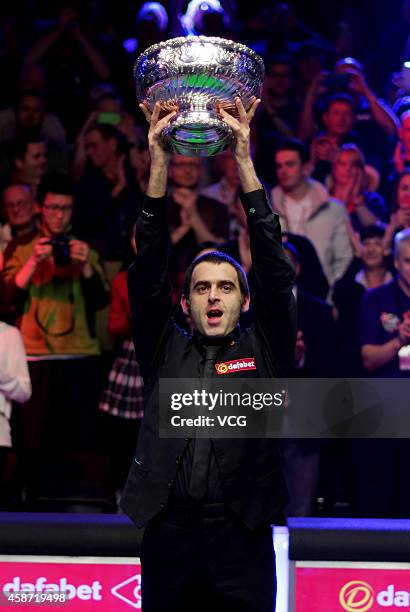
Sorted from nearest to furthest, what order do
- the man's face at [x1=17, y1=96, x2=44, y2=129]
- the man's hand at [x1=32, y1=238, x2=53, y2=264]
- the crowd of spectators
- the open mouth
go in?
the open mouth, the crowd of spectators, the man's hand at [x1=32, y1=238, x2=53, y2=264], the man's face at [x1=17, y1=96, x2=44, y2=129]

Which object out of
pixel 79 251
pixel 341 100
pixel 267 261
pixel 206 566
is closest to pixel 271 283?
pixel 267 261

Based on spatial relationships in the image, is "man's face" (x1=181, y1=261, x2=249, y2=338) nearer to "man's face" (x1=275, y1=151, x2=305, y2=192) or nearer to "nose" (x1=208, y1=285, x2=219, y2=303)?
"nose" (x1=208, y1=285, x2=219, y2=303)

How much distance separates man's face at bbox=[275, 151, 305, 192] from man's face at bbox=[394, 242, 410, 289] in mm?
819

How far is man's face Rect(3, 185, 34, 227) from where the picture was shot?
17.5 ft

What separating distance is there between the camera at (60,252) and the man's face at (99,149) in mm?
867

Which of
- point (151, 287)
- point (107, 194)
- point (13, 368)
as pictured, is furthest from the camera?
point (107, 194)

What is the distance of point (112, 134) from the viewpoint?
5.68 metres

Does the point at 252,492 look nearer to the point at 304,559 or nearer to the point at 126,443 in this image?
the point at 304,559

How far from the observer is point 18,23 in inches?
249

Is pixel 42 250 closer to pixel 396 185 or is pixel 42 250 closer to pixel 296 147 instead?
pixel 296 147

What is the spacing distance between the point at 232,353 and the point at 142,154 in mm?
3011

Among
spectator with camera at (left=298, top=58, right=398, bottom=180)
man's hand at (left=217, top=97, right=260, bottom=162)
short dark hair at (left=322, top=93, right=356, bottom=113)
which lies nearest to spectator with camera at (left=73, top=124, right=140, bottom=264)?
spectator with camera at (left=298, top=58, right=398, bottom=180)

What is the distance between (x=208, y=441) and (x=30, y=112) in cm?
361

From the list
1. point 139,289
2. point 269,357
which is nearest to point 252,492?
point 269,357
